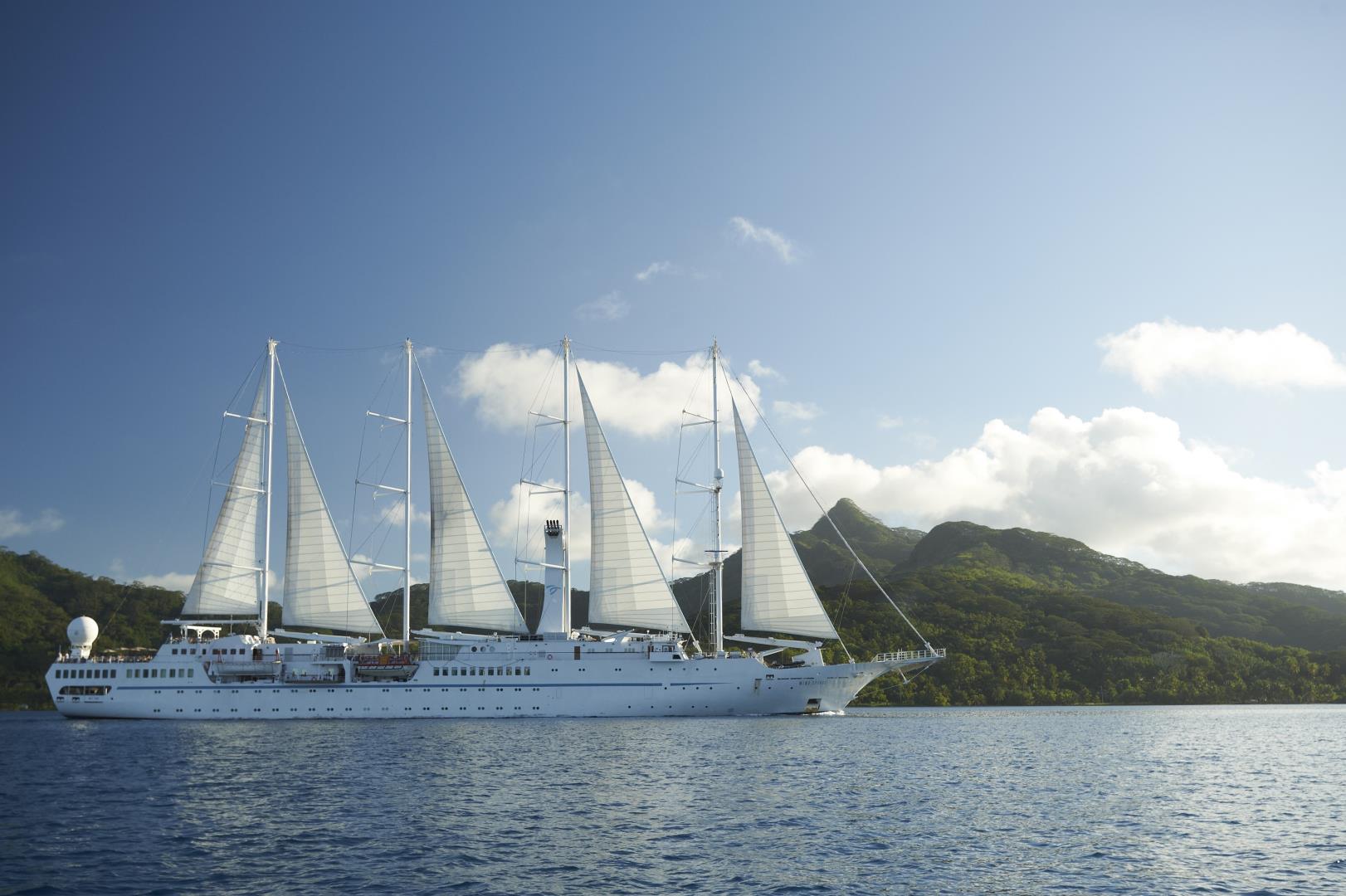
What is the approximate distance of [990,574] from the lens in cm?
14375

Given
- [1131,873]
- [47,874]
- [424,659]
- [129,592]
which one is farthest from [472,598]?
[129,592]

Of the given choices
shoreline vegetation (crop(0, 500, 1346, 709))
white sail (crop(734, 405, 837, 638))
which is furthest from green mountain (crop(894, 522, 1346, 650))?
white sail (crop(734, 405, 837, 638))

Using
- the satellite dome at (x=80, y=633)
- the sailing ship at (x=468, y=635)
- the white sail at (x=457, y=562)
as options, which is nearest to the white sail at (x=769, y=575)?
the sailing ship at (x=468, y=635)

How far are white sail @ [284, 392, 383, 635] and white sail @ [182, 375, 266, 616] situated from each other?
8.95 ft

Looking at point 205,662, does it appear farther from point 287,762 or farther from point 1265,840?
point 1265,840

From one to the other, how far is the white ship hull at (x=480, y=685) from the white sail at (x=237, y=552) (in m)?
2.30

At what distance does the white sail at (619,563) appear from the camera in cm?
5397

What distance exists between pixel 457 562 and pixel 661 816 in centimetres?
3641

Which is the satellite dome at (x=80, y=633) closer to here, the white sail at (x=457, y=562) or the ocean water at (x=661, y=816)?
the ocean water at (x=661, y=816)

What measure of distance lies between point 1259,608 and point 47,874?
171 m

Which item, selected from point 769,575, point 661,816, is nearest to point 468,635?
point 769,575

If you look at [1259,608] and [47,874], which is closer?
[47,874]

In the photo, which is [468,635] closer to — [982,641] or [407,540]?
[407,540]

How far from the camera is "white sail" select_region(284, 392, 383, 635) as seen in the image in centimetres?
5694
